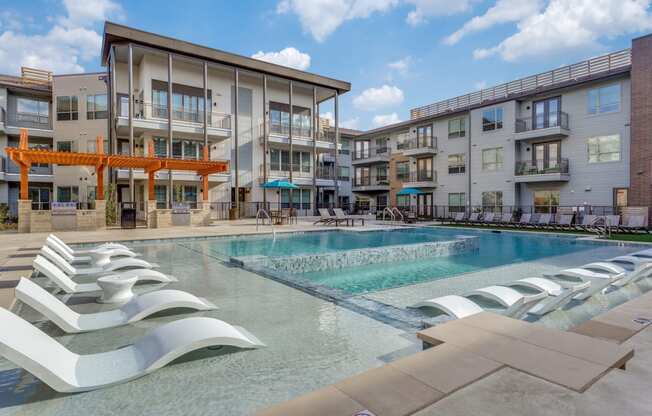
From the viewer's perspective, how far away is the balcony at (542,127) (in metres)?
21.0

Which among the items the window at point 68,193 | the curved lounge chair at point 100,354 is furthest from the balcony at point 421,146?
the curved lounge chair at point 100,354

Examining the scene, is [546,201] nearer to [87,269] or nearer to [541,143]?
[541,143]

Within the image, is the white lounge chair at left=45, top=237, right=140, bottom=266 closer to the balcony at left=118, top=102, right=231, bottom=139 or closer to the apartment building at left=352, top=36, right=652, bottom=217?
the balcony at left=118, top=102, right=231, bottom=139

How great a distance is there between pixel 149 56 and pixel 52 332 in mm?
22531

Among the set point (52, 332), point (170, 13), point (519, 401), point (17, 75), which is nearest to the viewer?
point (519, 401)

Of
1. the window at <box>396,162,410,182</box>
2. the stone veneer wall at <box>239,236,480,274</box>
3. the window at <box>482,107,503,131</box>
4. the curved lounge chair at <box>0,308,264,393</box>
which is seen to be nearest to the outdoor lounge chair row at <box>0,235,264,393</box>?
the curved lounge chair at <box>0,308,264,393</box>

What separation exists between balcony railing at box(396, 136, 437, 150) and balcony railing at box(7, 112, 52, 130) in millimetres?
26842

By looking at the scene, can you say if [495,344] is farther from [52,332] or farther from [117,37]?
[117,37]

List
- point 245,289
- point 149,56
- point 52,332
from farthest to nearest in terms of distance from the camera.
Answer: point 149,56 < point 245,289 < point 52,332

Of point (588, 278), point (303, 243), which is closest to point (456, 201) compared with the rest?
point (303, 243)

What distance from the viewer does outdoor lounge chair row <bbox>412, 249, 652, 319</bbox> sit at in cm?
410

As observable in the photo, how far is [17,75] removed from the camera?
26.8m

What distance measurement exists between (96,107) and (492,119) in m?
27.2

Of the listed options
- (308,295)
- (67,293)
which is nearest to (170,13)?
(67,293)
